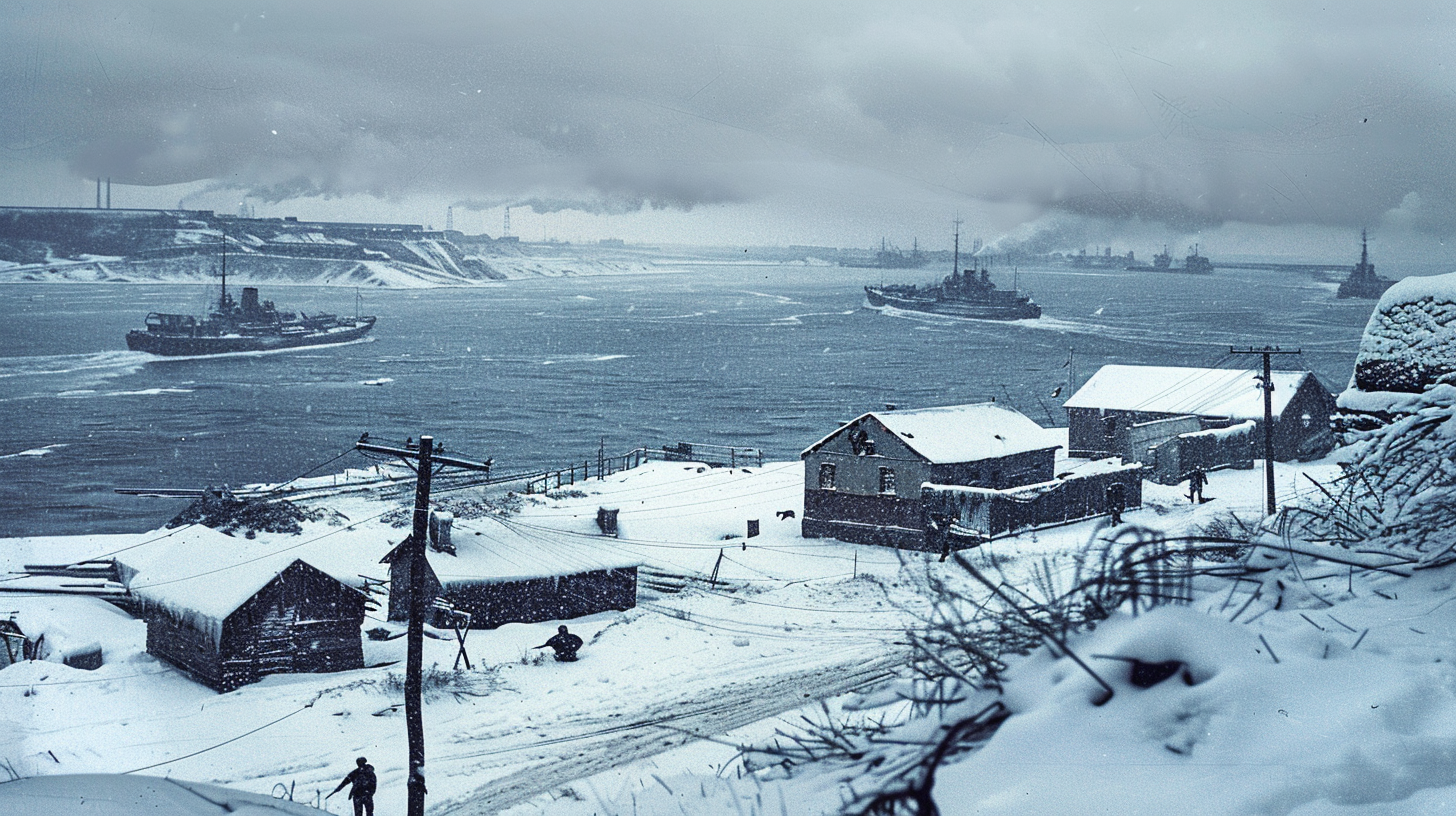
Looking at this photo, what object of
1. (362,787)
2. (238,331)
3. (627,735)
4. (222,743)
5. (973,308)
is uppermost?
(973,308)

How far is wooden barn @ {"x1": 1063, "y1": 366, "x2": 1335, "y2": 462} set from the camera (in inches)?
1340

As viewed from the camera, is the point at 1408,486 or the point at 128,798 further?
the point at 1408,486

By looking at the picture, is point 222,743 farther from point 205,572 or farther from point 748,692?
point 748,692

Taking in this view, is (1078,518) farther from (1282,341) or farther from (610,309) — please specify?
(610,309)

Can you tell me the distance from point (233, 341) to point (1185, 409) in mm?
79175

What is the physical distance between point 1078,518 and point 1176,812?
86.2 ft

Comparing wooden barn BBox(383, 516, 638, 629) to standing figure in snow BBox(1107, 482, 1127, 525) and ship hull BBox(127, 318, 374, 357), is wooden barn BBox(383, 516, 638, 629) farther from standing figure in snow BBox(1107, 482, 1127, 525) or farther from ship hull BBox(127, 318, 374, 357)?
ship hull BBox(127, 318, 374, 357)

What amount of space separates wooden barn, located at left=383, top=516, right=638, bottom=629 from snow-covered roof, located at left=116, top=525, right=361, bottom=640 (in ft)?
8.63

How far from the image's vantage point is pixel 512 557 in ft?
78.2

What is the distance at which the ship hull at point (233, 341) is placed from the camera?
8312 centimetres

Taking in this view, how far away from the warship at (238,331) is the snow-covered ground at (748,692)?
56.2 metres

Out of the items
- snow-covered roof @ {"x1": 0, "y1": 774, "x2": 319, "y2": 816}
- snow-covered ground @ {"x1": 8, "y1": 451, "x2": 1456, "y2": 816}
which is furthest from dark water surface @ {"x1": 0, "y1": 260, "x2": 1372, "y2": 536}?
snow-covered roof @ {"x1": 0, "y1": 774, "x2": 319, "y2": 816}

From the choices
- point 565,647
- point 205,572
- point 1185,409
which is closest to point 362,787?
point 565,647

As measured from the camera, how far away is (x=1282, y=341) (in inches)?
2665
